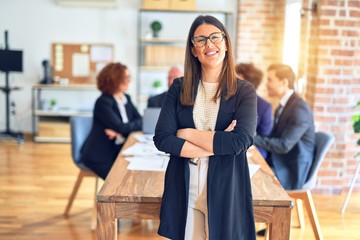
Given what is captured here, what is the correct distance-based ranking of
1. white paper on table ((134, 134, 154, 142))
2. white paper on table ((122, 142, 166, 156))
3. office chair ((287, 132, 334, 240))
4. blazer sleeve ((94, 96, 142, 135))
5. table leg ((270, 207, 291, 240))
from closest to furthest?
table leg ((270, 207, 291, 240))
white paper on table ((122, 142, 166, 156))
office chair ((287, 132, 334, 240))
white paper on table ((134, 134, 154, 142))
blazer sleeve ((94, 96, 142, 135))

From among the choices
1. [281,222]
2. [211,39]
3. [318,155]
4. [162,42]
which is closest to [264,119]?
[318,155]

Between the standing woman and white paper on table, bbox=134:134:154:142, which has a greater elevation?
the standing woman

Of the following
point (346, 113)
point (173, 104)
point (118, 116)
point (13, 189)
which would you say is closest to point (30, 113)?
point (13, 189)

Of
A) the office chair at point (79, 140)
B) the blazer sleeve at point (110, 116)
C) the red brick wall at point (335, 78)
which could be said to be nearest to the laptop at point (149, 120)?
the blazer sleeve at point (110, 116)

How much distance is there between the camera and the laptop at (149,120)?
3703mm

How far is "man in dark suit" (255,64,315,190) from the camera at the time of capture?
11.2 ft

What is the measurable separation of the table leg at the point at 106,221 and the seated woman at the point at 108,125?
1.52 m

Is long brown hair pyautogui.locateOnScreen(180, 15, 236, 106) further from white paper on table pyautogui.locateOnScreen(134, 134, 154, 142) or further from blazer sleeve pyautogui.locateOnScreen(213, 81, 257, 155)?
white paper on table pyautogui.locateOnScreen(134, 134, 154, 142)

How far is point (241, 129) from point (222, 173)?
18 centimetres

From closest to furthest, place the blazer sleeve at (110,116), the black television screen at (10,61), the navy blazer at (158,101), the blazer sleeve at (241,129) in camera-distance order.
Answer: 1. the blazer sleeve at (241,129)
2. the blazer sleeve at (110,116)
3. the navy blazer at (158,101)
4. the black television screen at (10,61)

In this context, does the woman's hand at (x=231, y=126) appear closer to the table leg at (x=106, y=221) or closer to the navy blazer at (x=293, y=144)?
the table leg at (x=106, y=221)

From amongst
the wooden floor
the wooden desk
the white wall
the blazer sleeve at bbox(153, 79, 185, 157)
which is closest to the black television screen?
the white wall

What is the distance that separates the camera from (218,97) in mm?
1967

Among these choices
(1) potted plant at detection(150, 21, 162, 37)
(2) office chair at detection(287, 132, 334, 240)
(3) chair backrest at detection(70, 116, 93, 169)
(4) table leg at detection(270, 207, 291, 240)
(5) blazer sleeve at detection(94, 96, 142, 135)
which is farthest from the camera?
(1) potted plant at detection(150, 21, 162, 37)
